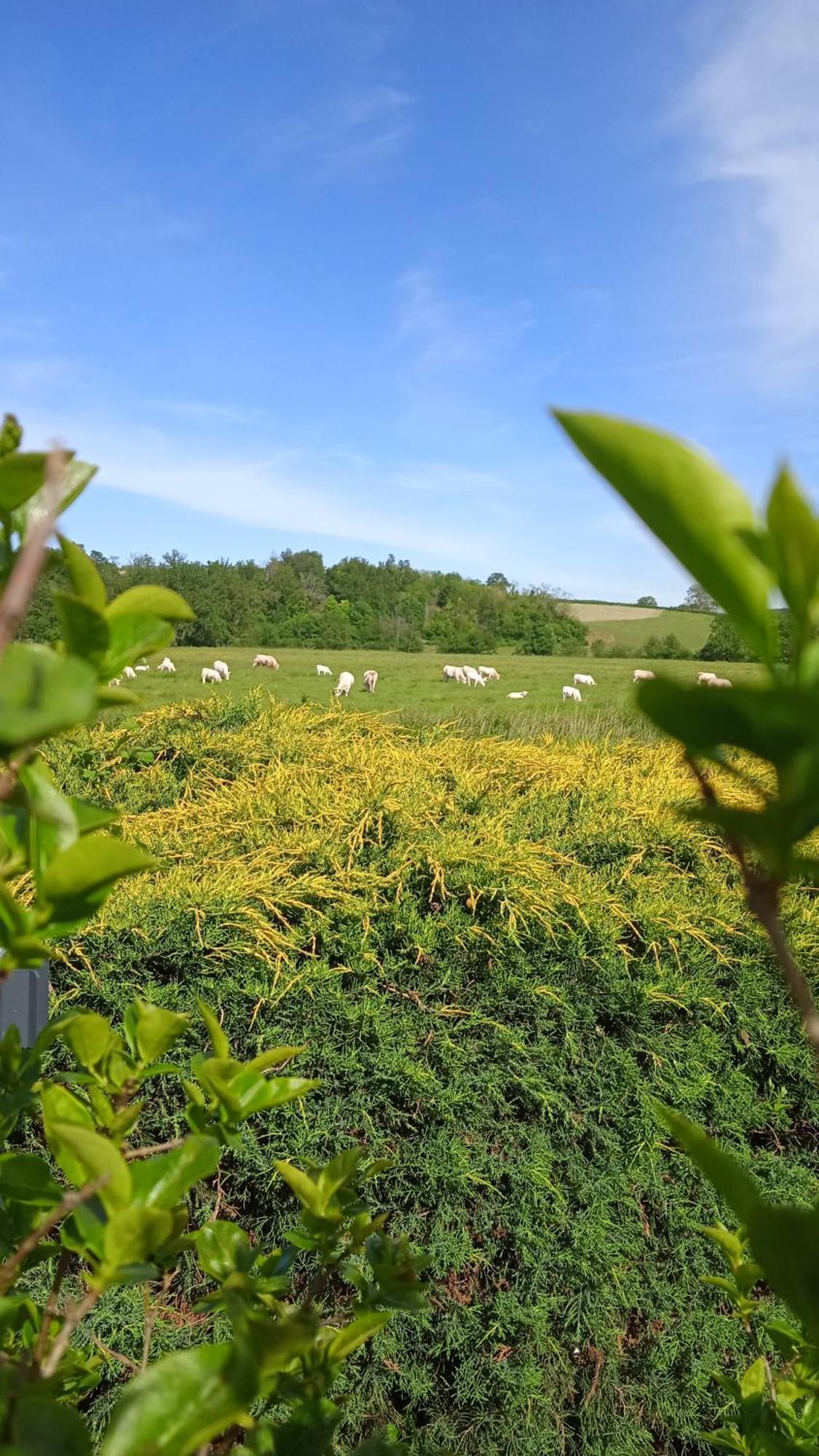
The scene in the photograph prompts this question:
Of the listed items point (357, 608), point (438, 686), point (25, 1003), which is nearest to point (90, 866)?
point (25, 1003)

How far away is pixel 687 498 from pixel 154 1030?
0.90 meters

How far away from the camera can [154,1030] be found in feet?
3.59

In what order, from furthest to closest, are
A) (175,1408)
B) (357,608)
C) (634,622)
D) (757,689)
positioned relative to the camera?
1. (357,608)
2. (634,622)
3. (175,1408)
4. (757,689)

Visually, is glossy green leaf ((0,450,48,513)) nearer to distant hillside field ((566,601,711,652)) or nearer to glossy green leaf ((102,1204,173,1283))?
glossy green leaf ((102,1204,173,1283))

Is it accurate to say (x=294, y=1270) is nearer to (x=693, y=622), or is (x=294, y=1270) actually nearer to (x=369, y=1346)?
(x=369, y=1346)

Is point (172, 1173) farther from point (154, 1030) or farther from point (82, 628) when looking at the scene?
point (82, 628)

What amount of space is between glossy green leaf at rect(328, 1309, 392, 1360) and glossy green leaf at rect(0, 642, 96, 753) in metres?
0.90

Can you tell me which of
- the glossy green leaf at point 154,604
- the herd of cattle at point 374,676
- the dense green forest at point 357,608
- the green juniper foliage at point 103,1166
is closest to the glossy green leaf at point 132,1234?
the green juniper foliage at point 103,1166

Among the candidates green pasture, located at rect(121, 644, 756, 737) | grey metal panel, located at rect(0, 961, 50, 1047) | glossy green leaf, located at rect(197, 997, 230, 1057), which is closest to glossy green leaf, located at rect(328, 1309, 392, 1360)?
glossy green leaf, located at rect(197, 997, 230, 1057)

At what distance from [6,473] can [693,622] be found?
79615 millimetres

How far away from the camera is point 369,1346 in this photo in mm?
2947

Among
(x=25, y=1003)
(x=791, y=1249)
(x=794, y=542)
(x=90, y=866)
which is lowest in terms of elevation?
(x=25, y=1003)

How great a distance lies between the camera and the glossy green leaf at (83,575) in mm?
768

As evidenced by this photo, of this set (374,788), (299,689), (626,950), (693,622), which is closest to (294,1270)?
(626,950)
